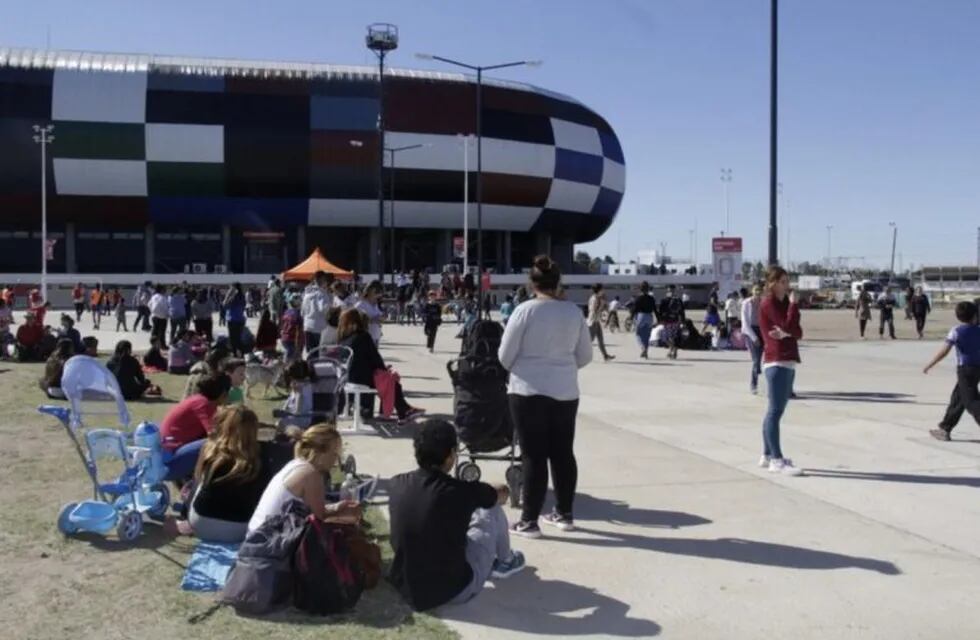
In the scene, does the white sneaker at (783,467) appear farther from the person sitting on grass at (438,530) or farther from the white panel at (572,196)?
the white panel at (572,196)

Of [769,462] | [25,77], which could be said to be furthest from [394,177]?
[769,462]

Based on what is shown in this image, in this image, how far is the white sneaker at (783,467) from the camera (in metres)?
8.35

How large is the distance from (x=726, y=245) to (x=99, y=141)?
125ft

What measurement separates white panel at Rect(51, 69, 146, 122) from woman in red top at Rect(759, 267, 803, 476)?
172 feet

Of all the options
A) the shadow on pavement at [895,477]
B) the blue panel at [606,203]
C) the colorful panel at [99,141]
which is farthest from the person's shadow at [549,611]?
the blue panel at [606,203]

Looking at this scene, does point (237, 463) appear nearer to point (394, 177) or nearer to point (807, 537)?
point (807, 537)

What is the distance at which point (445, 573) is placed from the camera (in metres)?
4.95

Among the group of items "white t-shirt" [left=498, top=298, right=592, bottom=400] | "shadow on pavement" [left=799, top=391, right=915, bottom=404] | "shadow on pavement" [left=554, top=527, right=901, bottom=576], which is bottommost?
"shadow on pavement" [left=554, top=527, right=901, bottom=576]

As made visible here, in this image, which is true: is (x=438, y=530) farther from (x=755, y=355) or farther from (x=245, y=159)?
(x=245, y=159)

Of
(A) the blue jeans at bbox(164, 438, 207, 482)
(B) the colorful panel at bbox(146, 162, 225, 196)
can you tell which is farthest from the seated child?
(B) the colorful panel at bbox(146, 162, 225, 196)

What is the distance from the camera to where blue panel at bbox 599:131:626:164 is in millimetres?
68363

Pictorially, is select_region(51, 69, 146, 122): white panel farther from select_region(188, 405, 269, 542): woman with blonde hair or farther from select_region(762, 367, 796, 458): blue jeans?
select_region(188, 405, 269, 542): woman with blonde hair

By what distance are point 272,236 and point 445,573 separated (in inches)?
2256

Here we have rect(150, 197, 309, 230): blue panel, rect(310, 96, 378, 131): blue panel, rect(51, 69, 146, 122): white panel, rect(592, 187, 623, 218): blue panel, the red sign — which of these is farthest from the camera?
rect(592, 187, 623, 218): blue panel
